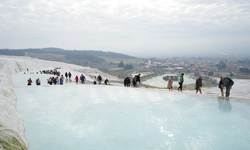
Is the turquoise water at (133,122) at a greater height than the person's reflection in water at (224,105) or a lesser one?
lesser

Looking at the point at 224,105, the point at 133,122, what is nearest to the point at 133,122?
the point at 133,122

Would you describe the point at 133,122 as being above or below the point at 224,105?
below

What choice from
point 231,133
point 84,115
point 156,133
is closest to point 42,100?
point 84,115

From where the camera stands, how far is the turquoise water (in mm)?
4875

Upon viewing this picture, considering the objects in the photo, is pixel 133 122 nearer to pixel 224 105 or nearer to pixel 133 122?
pixel 133 122

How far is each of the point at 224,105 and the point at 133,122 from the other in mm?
5173

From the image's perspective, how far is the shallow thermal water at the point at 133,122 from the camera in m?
4.88

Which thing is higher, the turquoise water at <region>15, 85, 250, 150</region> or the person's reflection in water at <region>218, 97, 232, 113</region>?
the person's reflection in water at <region>218, 97, 232, 113</region>

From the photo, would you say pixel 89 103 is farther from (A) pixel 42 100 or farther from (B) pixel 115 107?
(A) pixel 42 100

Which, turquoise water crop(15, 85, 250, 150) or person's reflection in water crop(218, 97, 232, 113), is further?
person's reflection in water crop(218, 97, 232, 113)

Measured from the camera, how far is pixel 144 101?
8812mm

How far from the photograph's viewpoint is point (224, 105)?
7812 millimetres

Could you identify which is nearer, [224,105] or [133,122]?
[133,122]

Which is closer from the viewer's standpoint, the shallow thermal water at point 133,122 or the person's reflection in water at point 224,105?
the shallow thermal water at point 133,122
